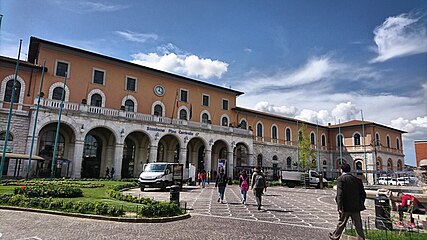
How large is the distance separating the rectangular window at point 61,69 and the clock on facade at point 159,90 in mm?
9704

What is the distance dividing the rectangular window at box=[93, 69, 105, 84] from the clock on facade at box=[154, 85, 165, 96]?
620 centimetres

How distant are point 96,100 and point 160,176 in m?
15.3

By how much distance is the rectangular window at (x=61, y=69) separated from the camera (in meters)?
28.8

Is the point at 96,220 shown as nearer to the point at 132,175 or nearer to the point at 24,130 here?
the point at 24,130

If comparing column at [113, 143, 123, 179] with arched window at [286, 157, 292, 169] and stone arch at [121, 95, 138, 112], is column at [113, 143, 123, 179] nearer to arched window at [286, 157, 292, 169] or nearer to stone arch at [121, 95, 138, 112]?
stone arch at [121, 95, 138, 112]

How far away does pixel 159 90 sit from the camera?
117ft

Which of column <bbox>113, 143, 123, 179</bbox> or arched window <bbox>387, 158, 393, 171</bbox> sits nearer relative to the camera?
column <bbox>113, 143, 123, 179</bbox>

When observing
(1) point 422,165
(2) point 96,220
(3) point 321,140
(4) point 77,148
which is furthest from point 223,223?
(3) point 321,140

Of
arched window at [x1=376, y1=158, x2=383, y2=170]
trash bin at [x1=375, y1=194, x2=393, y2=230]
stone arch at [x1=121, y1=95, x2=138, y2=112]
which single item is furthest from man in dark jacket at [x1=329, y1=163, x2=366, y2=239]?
arched window at [x1=376, y1=158, x2=383, y2=170]

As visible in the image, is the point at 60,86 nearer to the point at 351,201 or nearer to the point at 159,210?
the point at 159,210

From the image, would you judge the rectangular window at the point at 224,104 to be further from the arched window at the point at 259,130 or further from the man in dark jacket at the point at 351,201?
the man in dark jacket at the point at 351,201

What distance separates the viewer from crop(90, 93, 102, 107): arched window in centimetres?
3050

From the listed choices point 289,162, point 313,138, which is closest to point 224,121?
point 289,162

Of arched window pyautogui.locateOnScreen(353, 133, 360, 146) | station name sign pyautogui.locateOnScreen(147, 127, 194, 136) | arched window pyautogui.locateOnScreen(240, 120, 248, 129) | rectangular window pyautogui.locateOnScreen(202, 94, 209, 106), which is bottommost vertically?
station name sign pyautogui.locateOnScreen(147, 127, 194, 136)
